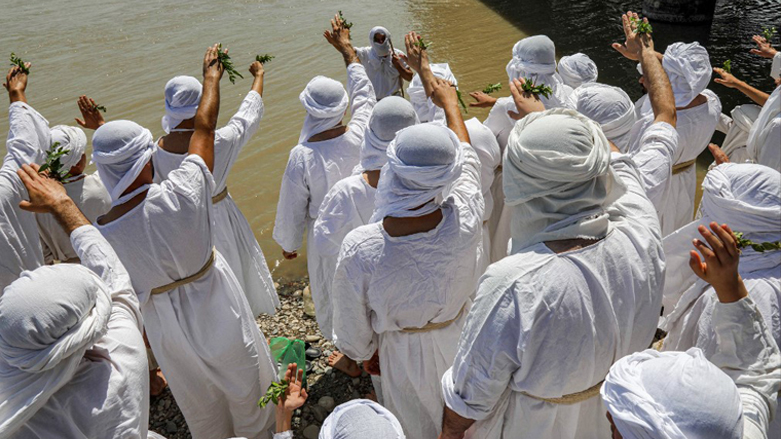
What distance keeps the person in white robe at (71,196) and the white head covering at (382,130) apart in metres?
1.91

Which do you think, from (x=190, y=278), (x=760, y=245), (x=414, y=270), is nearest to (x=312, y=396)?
(x=190, y=278)

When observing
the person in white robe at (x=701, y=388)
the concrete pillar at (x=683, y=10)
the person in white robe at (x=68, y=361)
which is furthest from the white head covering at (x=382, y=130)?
the concrete pillar at (x=683, y=10)

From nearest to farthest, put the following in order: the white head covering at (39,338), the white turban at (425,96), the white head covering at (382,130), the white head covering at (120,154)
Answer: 1. the white head covering at (39,338)
2. the white head covering at (120,154)
3. the white head covering at (382,130)
4. the white turban at (425,96)

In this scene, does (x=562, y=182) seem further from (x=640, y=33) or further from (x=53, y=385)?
(x=640, y=33)

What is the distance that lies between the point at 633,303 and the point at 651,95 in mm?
1771

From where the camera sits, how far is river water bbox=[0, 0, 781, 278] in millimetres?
8812

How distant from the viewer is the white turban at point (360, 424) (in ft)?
6.32

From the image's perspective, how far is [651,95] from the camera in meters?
3.27

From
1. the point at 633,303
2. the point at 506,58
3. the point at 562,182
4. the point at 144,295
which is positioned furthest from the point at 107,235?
the point at 506,58

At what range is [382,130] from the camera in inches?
134

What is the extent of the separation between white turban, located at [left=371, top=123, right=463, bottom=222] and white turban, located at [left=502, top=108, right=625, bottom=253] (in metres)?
0.49

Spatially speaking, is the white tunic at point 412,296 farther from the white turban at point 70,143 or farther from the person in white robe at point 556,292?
the white turban at point 70,143

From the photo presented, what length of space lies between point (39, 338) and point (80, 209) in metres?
2.35

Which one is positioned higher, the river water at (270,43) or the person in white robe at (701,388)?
the person in white robe at (701,388)
